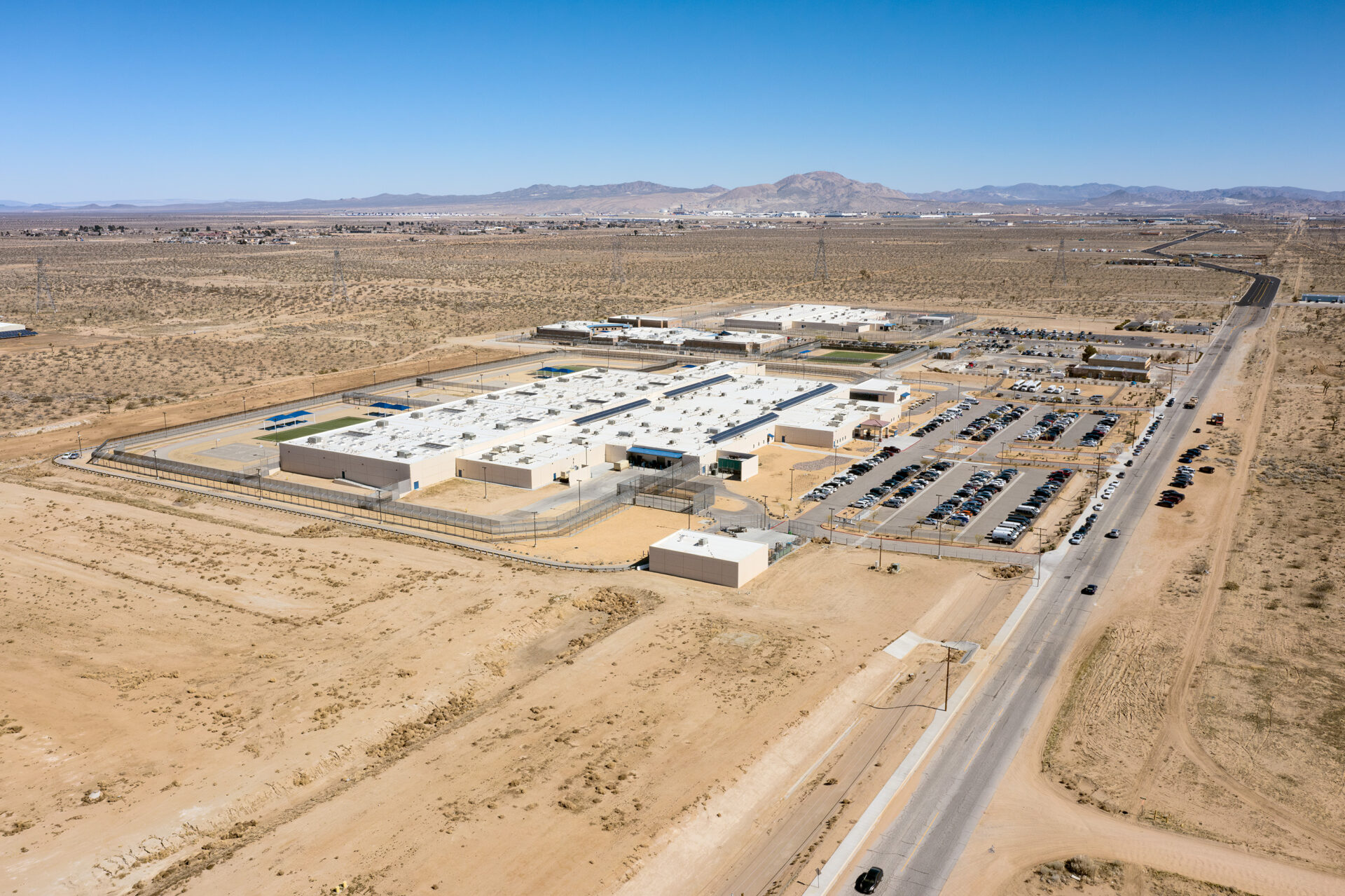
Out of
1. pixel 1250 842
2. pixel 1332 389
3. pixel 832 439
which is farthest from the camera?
pixel 1332 389

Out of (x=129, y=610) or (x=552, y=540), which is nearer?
(x=129, y=610)

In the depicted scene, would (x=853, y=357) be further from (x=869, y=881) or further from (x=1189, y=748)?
(x=869, y=881)

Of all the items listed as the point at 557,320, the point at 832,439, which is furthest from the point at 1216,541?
the point at 557,320

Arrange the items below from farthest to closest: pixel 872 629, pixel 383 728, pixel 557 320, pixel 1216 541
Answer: pixel 557 320, pixel 1216 541, pixel 872 629, pixel 383 728

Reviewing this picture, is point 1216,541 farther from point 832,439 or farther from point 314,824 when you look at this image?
point 314,824

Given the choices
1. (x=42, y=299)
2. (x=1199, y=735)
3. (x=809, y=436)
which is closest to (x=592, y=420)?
(x=809, y=436)

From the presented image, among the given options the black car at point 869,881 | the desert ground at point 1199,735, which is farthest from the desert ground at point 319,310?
the desert ground at point 1199,735

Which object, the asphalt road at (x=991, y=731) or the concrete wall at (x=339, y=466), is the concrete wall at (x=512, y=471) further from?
the asphalt road at (x=991, y=731)
